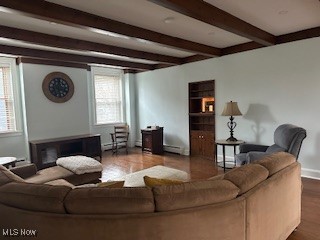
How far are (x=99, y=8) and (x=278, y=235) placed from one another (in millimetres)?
3031

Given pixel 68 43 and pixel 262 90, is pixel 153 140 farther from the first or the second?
pixel 68 43

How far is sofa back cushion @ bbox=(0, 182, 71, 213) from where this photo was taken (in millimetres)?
1350

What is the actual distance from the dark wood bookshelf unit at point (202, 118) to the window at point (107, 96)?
2526mm

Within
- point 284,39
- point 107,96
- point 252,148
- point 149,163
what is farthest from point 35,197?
point 107,96

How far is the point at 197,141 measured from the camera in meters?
5.75

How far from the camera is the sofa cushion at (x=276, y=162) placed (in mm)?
1898

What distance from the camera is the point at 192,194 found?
1.36m

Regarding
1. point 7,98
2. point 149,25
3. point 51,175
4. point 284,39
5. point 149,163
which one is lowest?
point 149,163

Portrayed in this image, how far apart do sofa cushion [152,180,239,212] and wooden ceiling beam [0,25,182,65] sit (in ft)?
11.2

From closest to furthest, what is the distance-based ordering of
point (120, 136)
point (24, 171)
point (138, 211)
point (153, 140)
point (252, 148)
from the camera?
point (138, 211), point (24, 171), point (252, 148), point (153, 140), point (120, 136)

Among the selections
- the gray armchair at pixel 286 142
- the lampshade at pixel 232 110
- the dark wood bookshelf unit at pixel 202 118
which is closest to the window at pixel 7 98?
the dark wood bookshelf unit at pixel 202 118

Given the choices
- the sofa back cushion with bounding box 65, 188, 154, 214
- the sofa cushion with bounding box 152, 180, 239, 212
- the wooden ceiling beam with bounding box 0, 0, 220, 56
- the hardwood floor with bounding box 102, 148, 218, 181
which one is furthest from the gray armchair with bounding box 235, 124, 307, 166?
the sofa back cushion with bounding box 65, 188, 154, 214

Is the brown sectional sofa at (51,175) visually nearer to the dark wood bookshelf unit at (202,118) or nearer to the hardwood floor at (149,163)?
the hardwood floor at (149,163)

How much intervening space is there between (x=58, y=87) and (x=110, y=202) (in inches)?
193
